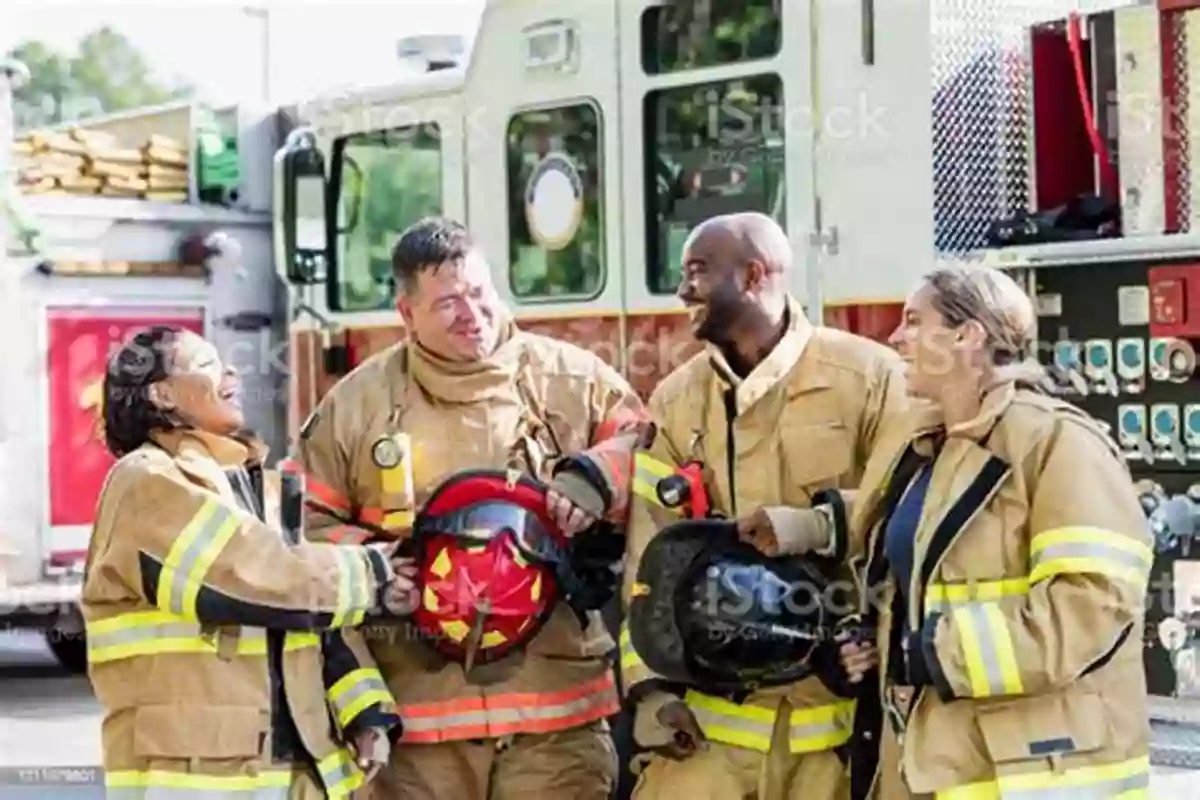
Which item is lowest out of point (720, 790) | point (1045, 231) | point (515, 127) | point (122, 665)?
point (720, 790)

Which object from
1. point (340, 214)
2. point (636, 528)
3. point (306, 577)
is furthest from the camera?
point (340, 214)

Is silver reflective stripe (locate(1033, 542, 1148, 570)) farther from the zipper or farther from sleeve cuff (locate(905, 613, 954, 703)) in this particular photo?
the zipper

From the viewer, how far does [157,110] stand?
909cm

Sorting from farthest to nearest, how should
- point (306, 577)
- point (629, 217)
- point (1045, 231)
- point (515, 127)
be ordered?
point (515, 127)
point (629, 217)
point (1045, 231)
point (306, 577)

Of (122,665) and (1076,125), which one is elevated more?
(1076,125)

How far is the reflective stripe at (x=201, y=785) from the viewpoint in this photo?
3.70m

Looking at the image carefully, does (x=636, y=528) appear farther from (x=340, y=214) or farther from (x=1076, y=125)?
(x=340, y=214)

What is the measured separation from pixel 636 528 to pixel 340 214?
3295mm

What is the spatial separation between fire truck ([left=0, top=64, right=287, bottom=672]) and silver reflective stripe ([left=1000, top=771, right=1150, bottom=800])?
5.26 meters

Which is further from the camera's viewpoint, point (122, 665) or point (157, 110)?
point (157, 110)

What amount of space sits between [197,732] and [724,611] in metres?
0.96

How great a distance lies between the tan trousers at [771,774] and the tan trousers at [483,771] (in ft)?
1.17

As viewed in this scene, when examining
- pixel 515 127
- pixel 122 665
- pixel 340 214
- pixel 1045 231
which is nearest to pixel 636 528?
pixel 122 665

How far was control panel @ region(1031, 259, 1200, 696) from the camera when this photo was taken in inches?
191
